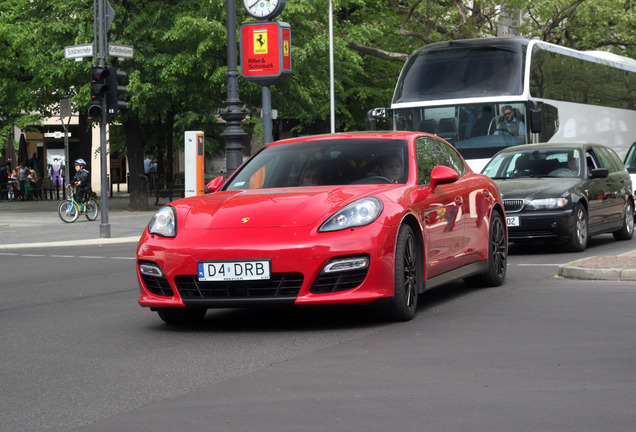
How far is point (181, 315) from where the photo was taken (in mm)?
8414

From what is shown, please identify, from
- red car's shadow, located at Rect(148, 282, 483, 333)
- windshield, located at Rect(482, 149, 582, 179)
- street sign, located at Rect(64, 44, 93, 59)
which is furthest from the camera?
street sign, located at Rect(64, 44, 93, 59)

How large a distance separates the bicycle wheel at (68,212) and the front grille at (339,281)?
20.3 m

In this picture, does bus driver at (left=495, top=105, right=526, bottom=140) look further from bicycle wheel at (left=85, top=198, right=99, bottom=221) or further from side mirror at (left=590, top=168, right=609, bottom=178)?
bicycle wheel at (left=85, top=198, right=99, bottom=221)

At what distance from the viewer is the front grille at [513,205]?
48.3 feet

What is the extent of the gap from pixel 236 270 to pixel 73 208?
2034cm

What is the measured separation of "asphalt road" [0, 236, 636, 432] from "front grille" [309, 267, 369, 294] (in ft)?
1.03

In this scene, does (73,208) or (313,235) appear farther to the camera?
(73,208)

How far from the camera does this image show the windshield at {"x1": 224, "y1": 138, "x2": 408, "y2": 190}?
29.1 ft

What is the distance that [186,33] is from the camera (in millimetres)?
29438

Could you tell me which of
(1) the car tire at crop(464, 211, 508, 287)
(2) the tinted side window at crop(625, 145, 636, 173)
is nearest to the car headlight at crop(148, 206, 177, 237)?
(1) the car tire at crop(464, 211, 508, 287)

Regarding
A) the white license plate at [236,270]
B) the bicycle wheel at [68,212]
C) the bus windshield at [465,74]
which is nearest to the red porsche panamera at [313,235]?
the white license plate at [236,270]

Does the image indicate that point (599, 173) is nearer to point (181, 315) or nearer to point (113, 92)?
point (181, 315)

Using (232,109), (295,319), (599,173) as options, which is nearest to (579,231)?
(599,173)

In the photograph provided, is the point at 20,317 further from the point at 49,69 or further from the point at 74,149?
the point at 74,149
